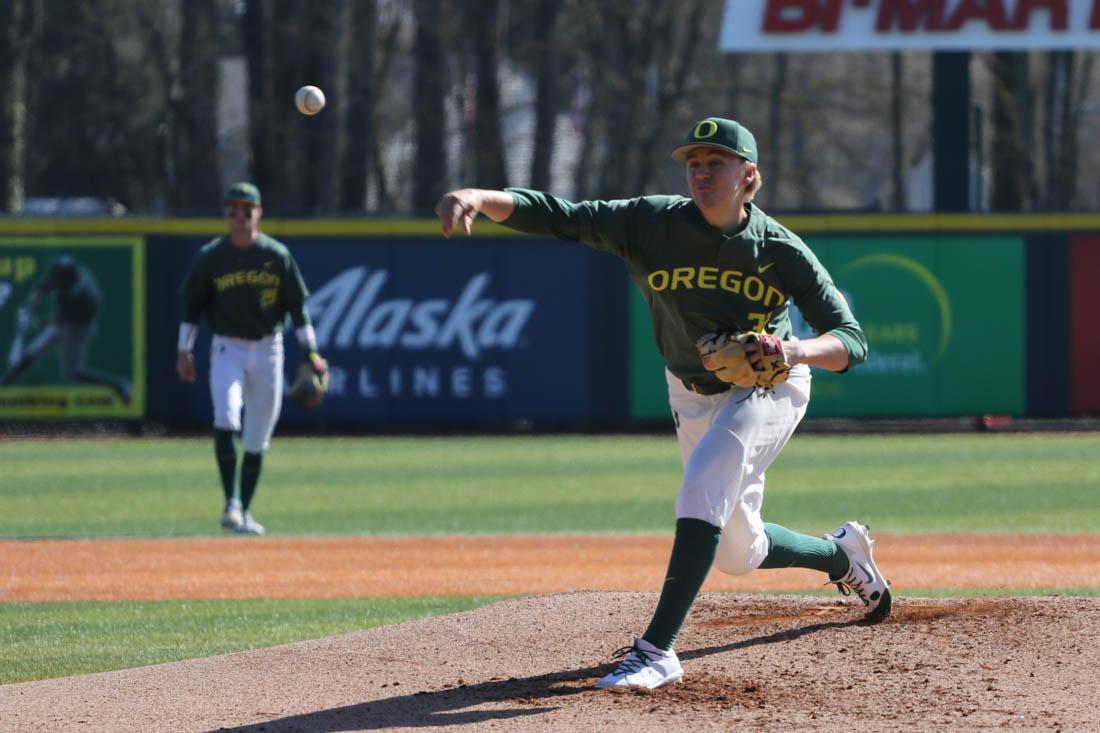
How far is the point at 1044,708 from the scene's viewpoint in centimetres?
471

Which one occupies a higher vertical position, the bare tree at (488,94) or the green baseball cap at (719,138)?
the bare tree at (488,94)

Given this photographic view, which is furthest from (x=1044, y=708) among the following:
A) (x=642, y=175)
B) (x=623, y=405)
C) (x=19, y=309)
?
(x=642, y=175)

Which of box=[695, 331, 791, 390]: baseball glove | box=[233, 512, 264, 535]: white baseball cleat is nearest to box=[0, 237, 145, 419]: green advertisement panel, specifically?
box=[233, 512, 264, 535]: white baseball cleat

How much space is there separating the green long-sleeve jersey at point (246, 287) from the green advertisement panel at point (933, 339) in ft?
28.6

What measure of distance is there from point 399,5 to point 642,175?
203 inches

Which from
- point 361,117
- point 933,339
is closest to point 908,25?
point 933,339

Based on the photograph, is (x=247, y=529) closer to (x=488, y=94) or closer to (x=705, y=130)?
(x=705, y=130)

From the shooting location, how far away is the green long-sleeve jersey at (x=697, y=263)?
4.96 metres

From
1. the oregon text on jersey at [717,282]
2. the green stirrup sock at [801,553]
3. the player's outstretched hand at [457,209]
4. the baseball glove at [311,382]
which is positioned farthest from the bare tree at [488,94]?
the player's outstretched hand at [457,209]

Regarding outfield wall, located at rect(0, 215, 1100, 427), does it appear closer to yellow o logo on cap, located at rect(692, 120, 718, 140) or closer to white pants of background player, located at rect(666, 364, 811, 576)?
white pants of background player, located at rect(666, 364, 811, 576)

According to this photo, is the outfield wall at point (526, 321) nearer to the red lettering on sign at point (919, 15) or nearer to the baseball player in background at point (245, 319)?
the red lettering on sign at point (919, 15)

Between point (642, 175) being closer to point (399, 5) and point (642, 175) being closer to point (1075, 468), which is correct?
point (399, 5)

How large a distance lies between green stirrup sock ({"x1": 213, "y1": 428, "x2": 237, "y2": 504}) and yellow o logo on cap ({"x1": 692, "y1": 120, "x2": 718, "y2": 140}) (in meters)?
5.61

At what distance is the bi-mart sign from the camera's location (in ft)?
62.5
